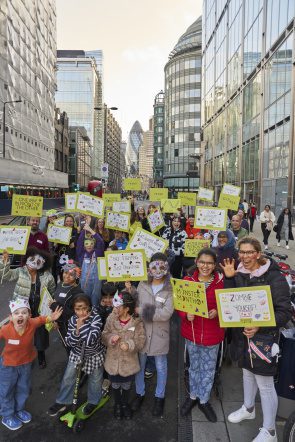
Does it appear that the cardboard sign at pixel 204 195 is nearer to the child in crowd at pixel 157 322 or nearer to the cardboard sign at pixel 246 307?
the child in crowd at pixel 157 322

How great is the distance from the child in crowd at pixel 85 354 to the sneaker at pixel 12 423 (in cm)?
35

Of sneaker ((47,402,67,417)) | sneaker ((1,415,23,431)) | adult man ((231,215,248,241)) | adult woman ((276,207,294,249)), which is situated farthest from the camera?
adult woman ((276,207,294,249))

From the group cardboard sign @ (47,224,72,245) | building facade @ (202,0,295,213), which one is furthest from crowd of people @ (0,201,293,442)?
building facade @ (202,0,295,213)

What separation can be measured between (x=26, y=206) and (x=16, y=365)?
453 cm

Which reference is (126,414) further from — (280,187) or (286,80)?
(286,80)

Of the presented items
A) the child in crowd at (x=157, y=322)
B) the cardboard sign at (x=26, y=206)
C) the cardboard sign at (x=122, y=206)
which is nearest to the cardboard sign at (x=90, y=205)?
the cardboard sign at (x=26, y=206)

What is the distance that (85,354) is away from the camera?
3.85m

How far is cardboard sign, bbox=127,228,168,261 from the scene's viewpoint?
5566 millimetres

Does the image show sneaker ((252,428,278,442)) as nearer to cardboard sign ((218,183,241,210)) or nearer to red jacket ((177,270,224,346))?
Answer: red jacket ((177,270,224,346))

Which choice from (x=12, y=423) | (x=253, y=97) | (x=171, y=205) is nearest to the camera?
(x=12, y=423)

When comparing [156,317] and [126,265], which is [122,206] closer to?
[126,265]

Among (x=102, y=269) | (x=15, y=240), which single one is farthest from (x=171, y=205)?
(x=102, y=269)

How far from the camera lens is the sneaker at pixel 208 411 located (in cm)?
377

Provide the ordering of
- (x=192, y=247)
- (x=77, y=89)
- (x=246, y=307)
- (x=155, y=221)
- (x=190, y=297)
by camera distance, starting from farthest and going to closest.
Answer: (x=77, y=89) → (x=155, y=221) → (x=192, y=247) → (x=190, y=297) → (x=246, y=307)
